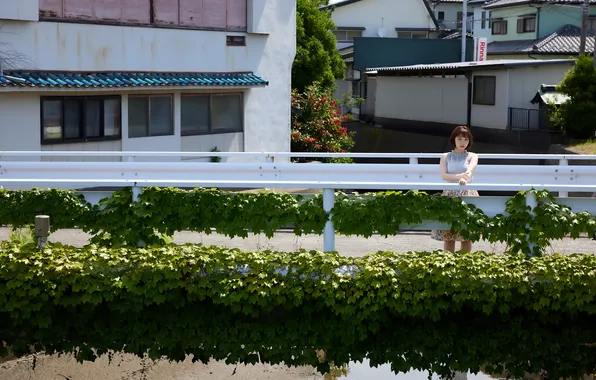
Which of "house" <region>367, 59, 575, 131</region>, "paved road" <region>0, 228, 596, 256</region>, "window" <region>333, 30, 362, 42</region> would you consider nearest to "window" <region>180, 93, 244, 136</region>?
"house" <region>367, 59, 575, 131</region>

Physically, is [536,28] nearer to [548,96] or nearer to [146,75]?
[548,96]

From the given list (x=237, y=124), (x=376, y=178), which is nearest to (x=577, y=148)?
(x=237, y=124)

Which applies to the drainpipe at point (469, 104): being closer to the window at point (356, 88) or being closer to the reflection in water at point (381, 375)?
the window at point (356, 88)

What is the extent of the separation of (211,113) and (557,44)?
2670 cm

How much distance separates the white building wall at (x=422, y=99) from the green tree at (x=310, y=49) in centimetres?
469

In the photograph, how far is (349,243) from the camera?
1079cm

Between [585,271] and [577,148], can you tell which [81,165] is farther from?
[577,148]

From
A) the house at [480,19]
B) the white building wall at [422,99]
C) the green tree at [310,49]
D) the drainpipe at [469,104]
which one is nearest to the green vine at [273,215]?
the green tree at [310,49]

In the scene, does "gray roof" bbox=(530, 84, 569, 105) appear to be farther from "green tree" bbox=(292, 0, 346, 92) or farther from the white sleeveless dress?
the white sleeveless dress

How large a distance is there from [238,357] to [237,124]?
50.3ft

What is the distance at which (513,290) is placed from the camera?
829 cm

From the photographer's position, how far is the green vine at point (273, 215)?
8.66m

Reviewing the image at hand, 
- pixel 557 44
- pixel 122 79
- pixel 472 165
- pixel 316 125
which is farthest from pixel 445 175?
pixel 557 44

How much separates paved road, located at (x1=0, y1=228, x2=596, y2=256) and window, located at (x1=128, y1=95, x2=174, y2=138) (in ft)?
32.1
